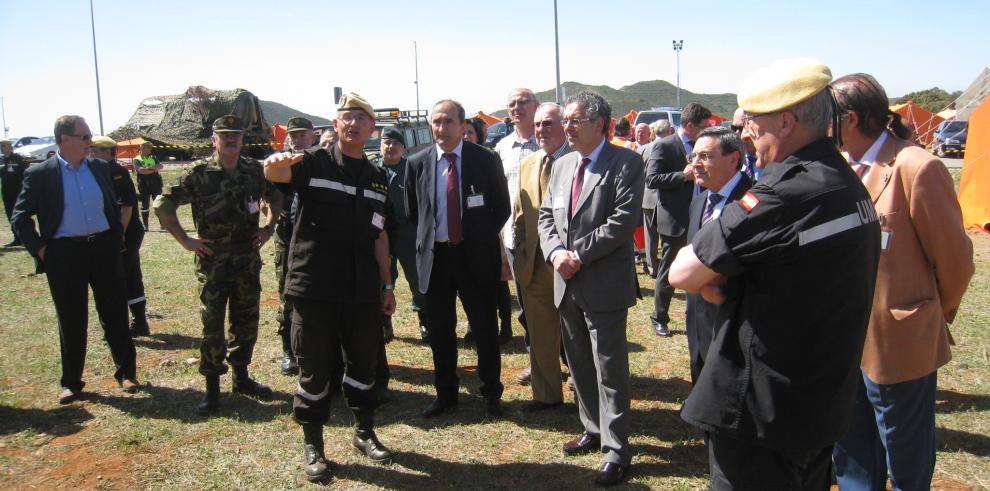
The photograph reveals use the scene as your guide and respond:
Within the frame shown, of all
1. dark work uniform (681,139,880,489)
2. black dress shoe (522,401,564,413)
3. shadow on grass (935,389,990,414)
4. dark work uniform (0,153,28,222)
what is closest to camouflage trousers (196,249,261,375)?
black dress shoe (522,401,564,413)

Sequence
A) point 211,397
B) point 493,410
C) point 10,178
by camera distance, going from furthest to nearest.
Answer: point 10,178 < point 211,397 < point 493,410

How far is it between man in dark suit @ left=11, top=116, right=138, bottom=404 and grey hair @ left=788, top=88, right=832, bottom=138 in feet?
17.5

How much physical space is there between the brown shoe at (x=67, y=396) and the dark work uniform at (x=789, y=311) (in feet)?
17.1

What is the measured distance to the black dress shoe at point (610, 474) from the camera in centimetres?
370

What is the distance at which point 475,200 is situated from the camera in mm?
4633

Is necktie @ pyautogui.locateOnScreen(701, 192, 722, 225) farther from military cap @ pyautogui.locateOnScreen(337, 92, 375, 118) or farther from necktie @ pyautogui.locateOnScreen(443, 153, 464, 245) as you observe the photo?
military cap @ pyautogui.locateOnScreen(337, 92, 375, 118)

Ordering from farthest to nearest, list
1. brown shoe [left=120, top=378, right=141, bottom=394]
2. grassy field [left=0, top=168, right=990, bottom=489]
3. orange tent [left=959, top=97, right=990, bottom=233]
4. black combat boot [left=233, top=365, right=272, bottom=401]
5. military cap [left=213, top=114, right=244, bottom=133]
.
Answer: orange tent [left=959, top=97, right=990, bottom=233], brown shoe [left=120, top=378, right=141, bottom=394], black combat boot [left=233, top=365, right=272, bottom=401], military cap [left=213, top=114, right=244, bottom=133], grassy field [left=0, top=168, right=990, bottom=489]

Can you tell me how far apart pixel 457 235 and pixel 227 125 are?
198cm

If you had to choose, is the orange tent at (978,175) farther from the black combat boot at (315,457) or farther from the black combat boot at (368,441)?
the black combat boot at (315,457)

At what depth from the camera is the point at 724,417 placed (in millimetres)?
1997

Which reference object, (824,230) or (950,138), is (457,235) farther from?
(950,138)

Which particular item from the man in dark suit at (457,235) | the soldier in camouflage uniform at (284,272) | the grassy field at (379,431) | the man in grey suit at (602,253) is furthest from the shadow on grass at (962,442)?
the soldier in camouflage uniform at (284,272)

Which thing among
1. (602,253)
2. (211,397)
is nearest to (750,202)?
(602,253)

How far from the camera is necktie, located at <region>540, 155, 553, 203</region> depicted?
4641 mm
